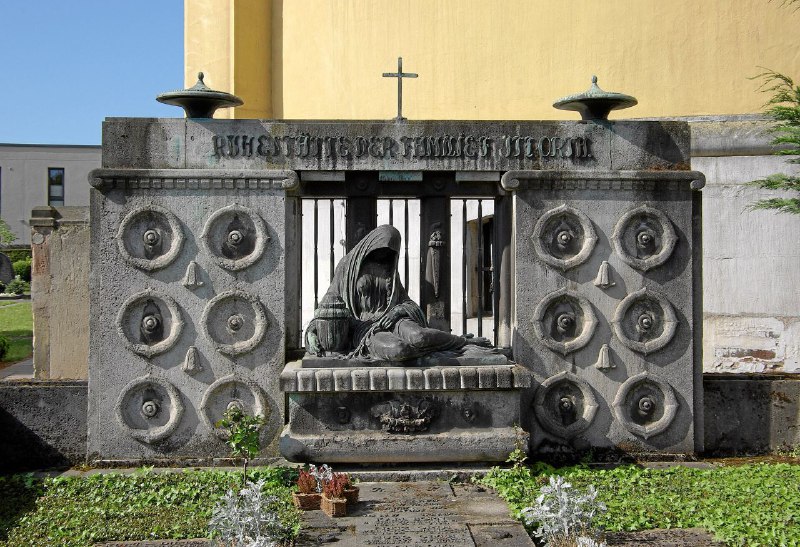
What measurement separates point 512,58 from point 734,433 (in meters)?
7.45

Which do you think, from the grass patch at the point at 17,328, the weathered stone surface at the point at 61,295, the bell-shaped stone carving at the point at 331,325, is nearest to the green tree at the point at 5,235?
the grass patch at the point at 17,328

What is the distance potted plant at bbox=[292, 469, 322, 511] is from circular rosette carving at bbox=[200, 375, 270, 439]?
4.90ft

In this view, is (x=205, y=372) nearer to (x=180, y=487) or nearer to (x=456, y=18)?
(x=180, y=487)

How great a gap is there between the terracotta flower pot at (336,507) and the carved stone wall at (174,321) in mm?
1865

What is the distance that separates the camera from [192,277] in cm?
864

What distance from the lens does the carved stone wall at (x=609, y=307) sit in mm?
8828

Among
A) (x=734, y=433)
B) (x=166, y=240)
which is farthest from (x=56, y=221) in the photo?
(x=734, y=433)

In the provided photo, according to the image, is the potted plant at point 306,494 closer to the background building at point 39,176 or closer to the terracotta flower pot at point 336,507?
the terracotta flower pot at point 336,507

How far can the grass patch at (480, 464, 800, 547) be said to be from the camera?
680 cm

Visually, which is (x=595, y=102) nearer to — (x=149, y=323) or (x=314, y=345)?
(x=314, y=345)

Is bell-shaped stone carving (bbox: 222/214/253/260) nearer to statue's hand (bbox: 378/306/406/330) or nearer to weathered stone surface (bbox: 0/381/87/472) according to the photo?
statue's hand (bbox: 378/306/406/330)

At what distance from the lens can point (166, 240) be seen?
343 inches

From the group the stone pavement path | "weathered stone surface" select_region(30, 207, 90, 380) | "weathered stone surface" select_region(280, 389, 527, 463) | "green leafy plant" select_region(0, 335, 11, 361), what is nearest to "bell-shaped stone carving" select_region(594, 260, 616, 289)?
"weathered stone surface" select_region(280, 389, 527, 463)

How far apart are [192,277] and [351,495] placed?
2.91 metres
